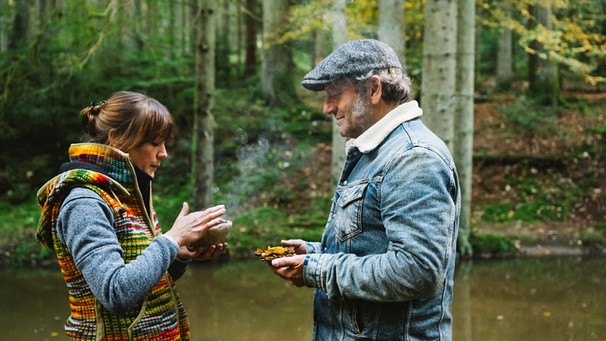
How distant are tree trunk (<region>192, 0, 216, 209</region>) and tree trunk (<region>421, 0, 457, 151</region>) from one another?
9.75 feet

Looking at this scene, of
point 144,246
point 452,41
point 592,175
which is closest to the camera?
point 144,246

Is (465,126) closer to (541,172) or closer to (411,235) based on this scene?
(541,172)

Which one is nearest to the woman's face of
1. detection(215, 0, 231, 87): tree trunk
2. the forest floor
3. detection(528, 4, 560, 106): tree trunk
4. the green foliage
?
the green foliage

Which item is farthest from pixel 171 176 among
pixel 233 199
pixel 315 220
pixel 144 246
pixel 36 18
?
pixel 144 246

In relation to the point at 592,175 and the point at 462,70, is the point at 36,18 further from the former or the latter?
the point at 592,175

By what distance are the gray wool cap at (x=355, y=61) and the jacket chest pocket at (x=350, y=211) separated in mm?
396

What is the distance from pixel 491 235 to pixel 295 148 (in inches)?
216

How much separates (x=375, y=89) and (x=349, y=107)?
0.39 feet

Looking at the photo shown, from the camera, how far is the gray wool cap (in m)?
2.22

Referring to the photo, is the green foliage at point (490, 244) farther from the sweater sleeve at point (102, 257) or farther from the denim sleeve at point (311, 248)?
the sweater sleeve at point (102, 257)

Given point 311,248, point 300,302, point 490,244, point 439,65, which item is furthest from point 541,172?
point 311,248

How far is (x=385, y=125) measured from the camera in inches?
88.4

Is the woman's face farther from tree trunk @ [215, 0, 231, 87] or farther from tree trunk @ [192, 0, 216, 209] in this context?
tree trunk @ [215, 0, 231, 87]

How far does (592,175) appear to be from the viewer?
11.8 m
